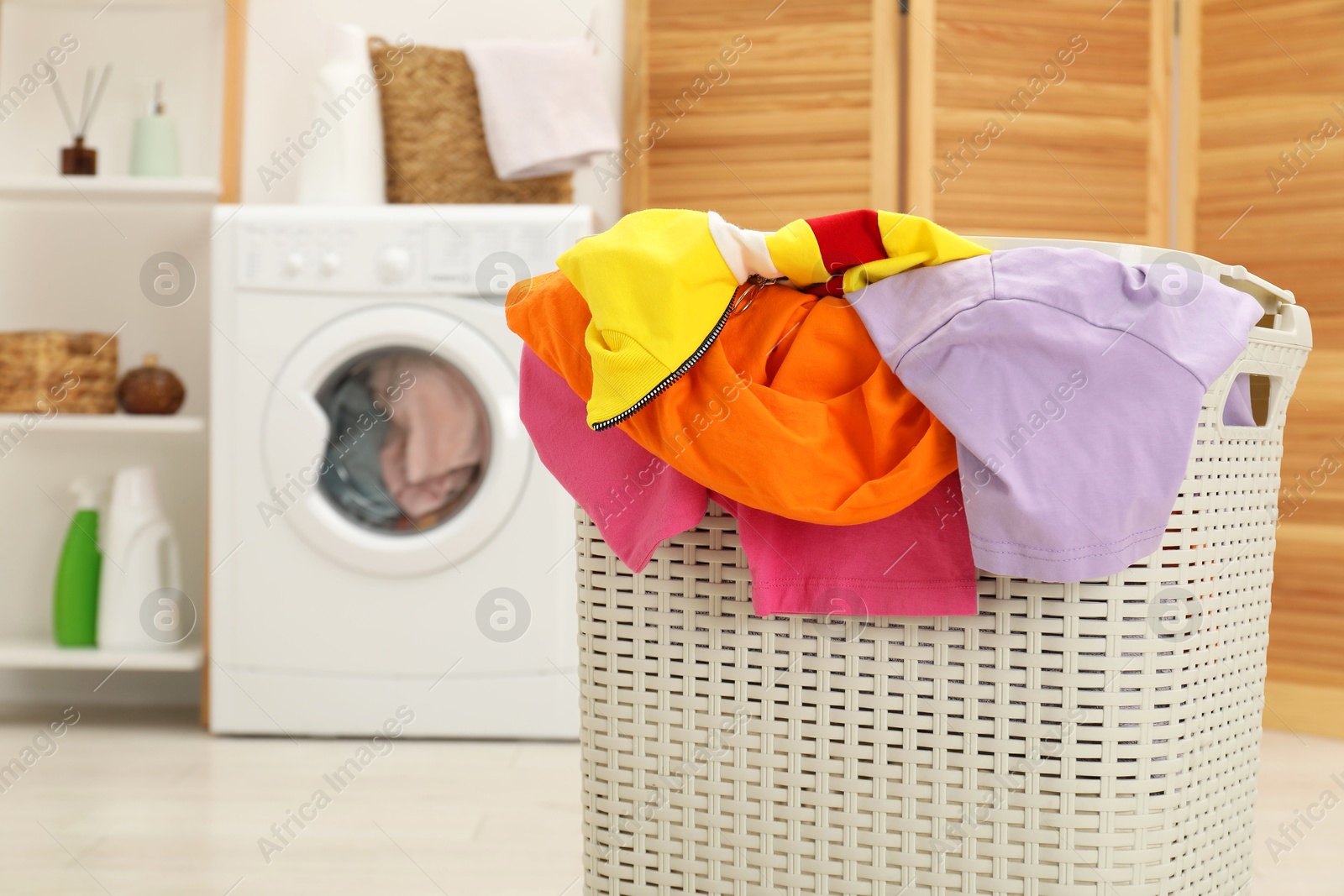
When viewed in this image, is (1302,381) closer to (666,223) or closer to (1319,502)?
(1319,502)

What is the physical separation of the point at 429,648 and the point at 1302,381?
1.53 metres

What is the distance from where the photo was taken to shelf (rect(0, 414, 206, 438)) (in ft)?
5.72

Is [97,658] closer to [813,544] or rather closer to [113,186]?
[113,186]

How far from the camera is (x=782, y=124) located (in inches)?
79.2

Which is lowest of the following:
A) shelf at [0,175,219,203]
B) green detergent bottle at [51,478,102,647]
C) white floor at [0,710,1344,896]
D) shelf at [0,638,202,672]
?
white floor at [0,710,1344,896]

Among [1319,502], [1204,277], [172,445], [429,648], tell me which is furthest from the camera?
[172,445]

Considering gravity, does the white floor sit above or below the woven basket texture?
below

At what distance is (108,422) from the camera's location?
176cm

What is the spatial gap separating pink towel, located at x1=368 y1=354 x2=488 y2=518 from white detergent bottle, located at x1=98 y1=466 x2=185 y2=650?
46 centimetres

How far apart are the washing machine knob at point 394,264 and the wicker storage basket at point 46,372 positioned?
1.65 ft

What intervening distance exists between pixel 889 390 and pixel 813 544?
12 centimetres

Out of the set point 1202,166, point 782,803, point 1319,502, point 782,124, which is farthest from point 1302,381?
point 782,803

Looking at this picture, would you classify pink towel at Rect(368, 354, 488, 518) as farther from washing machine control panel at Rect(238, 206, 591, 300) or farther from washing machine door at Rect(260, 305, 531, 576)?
washing machine control panel at Rect(238, 206, 591, 300)

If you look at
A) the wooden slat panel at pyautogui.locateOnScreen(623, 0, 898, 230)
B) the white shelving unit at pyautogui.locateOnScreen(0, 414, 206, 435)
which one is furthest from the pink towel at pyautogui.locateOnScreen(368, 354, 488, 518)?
the wooden slat panel at pyautogui.locateOnScreen(623, 0, 898, 230)
